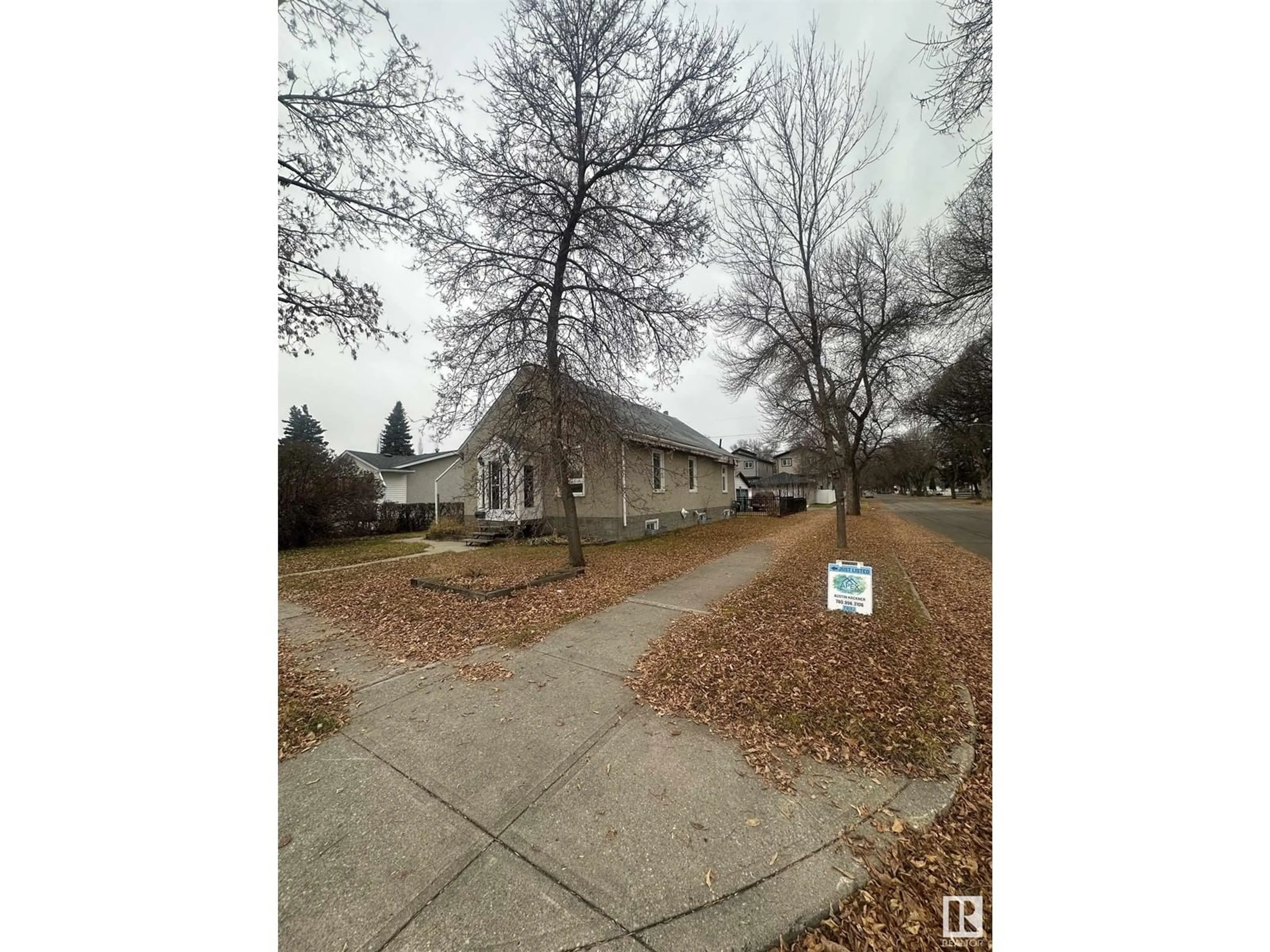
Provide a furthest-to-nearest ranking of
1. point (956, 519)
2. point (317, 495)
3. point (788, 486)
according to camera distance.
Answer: point (788, 486)
point (956, 519)
point (317, 495)

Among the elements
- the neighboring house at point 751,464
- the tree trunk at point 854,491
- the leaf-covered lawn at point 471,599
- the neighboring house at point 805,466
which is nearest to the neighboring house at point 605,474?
the leaf-covered lawn at point 471,599

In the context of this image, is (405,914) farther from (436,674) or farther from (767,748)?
(436,674)

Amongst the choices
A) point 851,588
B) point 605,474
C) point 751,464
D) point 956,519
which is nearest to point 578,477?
point 605,474

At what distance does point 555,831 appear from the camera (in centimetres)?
195

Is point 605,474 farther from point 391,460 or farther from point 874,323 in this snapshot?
point 391,460

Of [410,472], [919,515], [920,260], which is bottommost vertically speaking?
[919,515]

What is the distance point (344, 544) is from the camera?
1232cm

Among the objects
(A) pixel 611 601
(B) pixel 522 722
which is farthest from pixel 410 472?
(B) pixel 522 722

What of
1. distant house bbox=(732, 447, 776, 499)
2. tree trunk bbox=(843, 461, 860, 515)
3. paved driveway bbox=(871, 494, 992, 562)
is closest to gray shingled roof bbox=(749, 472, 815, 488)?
distant house bbox=(732, 447, 776, 499)

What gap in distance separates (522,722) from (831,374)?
11456 mm

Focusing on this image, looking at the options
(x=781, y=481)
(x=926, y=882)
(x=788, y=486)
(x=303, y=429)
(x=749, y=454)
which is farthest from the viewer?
(x=781, y=481)

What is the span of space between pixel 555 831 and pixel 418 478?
2313 centimetres

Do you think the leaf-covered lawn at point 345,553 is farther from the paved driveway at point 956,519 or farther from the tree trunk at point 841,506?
the paved driveway at point 956,519

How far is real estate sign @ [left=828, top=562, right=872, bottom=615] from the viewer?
4648mm
